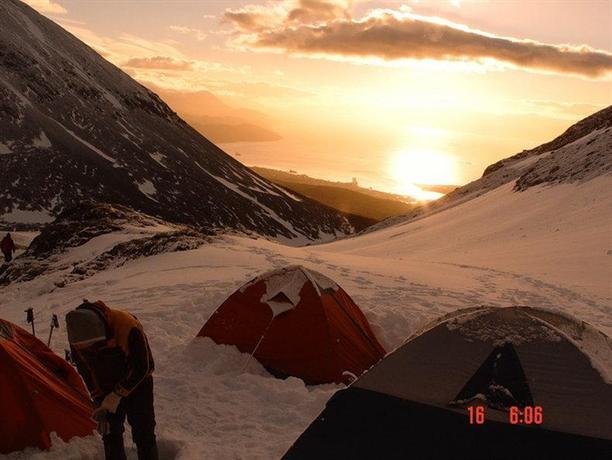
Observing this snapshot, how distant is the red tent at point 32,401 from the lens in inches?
257

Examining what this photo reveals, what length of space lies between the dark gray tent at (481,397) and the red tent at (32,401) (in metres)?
3.13

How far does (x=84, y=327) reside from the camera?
17.7ft

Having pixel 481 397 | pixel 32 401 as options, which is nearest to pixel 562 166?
pixel 481 397

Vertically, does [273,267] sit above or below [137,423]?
above

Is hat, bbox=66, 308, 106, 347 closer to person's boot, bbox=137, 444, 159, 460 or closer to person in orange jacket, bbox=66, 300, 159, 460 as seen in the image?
person in orange jacket, bbox=66, 300, 159, 460

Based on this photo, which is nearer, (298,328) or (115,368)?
(115,368)

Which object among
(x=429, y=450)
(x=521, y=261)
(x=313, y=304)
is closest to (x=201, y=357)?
(x=313, y=304)

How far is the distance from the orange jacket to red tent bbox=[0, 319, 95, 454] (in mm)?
1242

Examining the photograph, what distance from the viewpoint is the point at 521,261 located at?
79.8 feet

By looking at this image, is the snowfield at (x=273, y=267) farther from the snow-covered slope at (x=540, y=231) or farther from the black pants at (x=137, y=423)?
the black pants at (x=137, y=423)

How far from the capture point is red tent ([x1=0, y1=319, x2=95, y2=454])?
6535 millimetres
